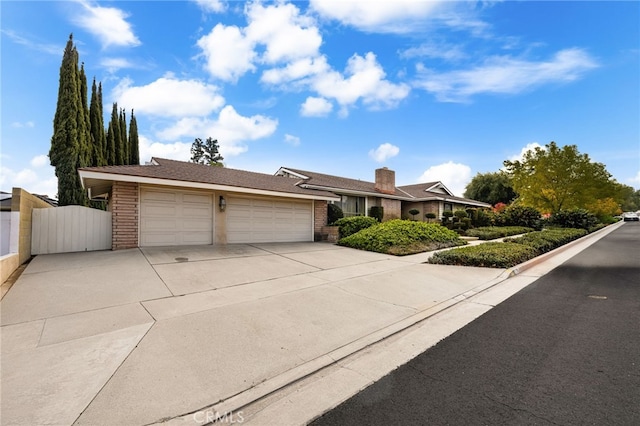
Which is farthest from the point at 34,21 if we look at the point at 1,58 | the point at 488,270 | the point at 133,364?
the point at 488,270

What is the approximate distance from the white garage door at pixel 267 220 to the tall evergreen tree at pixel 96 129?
50.4 ft

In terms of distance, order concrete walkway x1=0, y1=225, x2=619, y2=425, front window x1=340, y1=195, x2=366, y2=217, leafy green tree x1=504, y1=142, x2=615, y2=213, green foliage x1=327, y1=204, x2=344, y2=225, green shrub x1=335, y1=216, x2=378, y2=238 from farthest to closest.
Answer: leafy green tree x1=504, y1=142, x2=615, y2=213 → front window x1=340, y1=195, x2=366, y2=217 → green foliage x1=327, y1=204, x2=344, y2=225 → green shrub x1=335, y1=216, x2=378, y2=238 → concrete walkway x1=0, y1=225, x2=619, y2=425

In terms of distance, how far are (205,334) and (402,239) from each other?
382 inches

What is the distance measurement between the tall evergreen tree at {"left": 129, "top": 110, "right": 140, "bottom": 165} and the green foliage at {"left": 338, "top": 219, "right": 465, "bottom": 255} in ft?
77.7

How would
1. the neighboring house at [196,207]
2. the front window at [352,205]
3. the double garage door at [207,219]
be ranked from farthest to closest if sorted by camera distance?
the front window at [352,205], the double garage door at [207,219], the neighboring house at [196,207]

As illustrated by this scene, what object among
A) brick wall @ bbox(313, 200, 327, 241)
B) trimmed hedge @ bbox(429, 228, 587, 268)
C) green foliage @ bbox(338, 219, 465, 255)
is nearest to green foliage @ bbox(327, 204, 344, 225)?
brick wall @ bbox(313, 200, 327, 241)

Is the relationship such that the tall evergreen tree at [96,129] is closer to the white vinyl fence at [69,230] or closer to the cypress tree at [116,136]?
the cypress tree at [116,136]

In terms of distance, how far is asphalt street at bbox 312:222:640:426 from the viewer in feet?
7.58

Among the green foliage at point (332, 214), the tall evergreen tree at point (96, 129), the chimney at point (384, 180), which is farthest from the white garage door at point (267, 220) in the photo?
the tall evergreen tree at point (96, 129)

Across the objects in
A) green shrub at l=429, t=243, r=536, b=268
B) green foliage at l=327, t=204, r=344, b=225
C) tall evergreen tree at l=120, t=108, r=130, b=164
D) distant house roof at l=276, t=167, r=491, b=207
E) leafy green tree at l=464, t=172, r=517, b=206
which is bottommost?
green shrub at l=429, t=243, r=536, b=268

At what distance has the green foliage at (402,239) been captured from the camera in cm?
1172

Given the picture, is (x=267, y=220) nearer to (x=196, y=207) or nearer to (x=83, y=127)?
(x=196, y=207)

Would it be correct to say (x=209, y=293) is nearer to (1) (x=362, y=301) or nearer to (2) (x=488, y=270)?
(1) (x=362, y=301)

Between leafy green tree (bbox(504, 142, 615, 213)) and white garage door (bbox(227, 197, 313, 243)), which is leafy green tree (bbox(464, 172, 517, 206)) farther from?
white garage door (bbox(227, 197, 313, 243))
